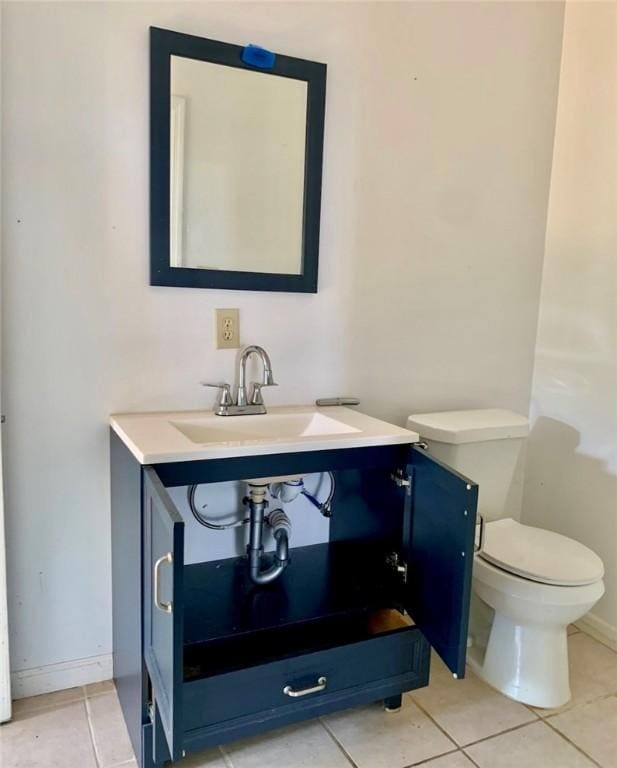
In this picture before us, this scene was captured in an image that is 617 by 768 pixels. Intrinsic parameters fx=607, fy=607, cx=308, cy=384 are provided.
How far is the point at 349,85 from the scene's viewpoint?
1.87m

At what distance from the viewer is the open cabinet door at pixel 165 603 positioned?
3.50 ft

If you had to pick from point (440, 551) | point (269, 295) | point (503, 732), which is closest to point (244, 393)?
point (269, 295)

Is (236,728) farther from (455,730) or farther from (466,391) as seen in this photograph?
(466,391)

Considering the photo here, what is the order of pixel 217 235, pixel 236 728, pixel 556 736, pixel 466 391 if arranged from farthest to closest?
1. pixel 466 391
2. pixel 217 235
3. pixel 556 736
4. pixel 236 728

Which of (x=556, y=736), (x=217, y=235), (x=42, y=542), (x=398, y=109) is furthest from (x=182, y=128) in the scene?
(x=556, y=736)

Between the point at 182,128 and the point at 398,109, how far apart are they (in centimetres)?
73

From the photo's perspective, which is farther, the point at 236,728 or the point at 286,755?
the point at 286,755

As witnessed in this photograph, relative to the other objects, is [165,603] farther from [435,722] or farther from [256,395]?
[435,722]

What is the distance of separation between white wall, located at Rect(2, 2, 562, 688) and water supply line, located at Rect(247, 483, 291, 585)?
341mm

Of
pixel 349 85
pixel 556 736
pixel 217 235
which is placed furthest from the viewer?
pixel 349 85

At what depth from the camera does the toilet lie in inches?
65.9

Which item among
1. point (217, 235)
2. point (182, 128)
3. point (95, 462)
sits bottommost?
point (95, 462)

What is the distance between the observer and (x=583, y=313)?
2215mm

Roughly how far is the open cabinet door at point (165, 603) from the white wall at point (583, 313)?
5.30 feet
